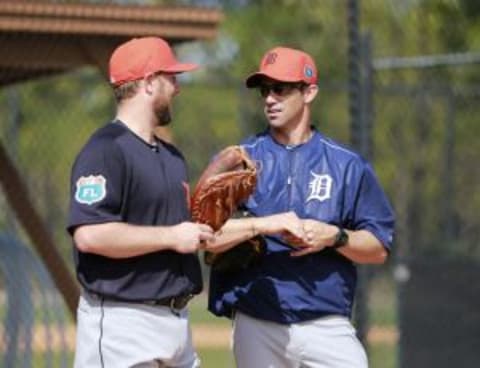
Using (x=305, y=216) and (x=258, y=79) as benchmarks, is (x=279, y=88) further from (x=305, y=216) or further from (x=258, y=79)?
(x=305, y=216)

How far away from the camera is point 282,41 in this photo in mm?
18078

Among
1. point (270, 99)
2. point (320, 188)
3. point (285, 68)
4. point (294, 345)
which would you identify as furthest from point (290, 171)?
point (294, 345)

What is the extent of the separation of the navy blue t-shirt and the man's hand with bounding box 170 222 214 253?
149 millimetres

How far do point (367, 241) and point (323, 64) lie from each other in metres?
11.4

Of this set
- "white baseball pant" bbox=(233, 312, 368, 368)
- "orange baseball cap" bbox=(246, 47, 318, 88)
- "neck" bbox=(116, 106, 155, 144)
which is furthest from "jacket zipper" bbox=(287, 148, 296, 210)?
"neck" bbox=(116, 106, 155, 144)

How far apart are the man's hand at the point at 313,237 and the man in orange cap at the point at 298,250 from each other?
9 cm

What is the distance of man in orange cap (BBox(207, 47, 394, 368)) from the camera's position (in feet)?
19.9

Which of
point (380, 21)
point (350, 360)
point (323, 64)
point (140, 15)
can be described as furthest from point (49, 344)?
point (323, 64)

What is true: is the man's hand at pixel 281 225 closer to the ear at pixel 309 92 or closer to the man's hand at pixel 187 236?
the man's hand at pixel 187 236

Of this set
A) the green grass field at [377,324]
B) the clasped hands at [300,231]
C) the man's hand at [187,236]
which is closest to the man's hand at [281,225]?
the clasped hands at [300,231]

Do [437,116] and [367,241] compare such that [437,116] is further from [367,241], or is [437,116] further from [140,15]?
[367,241]

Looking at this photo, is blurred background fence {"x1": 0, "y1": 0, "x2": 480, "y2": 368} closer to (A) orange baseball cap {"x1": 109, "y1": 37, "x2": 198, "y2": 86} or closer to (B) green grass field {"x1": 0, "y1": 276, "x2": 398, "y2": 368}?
(B) green grass field {"x1": 0, "y1": 276, "x2": 398, "y2": 368}

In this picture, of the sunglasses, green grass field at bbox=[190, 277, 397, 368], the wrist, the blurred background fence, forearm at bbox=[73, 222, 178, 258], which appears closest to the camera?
forearm at bbox=[73, 222, 178, 258]

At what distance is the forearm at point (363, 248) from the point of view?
19.8ft
